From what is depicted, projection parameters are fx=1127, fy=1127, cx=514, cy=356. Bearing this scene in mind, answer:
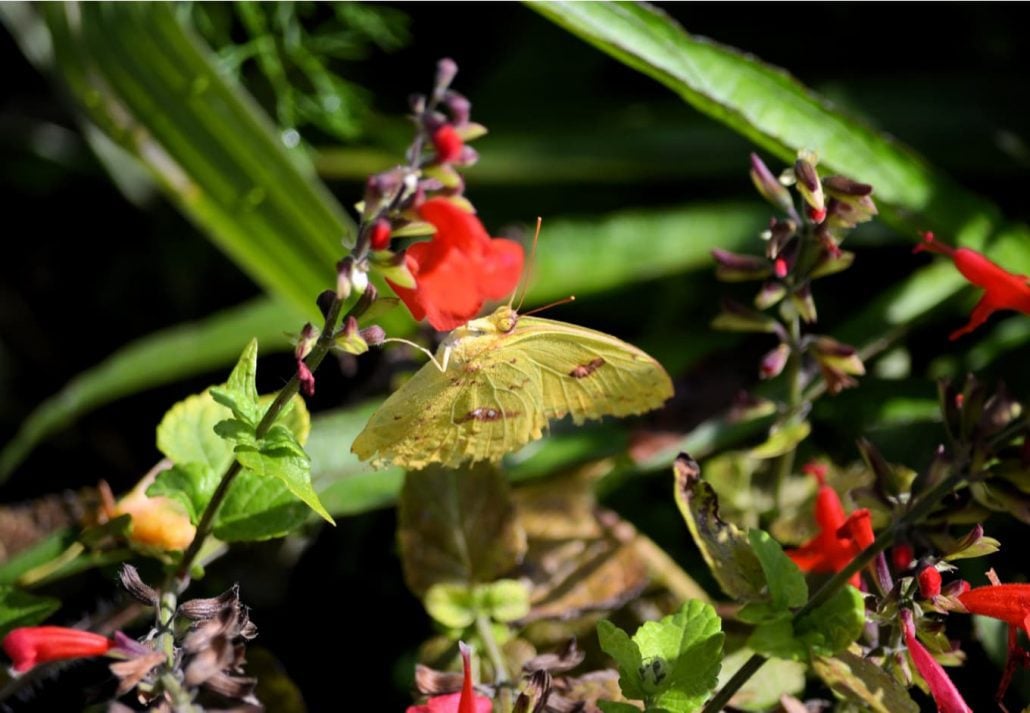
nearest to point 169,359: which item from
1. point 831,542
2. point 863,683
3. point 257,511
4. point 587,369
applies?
point 257,511

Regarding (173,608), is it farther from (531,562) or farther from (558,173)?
(558,173)

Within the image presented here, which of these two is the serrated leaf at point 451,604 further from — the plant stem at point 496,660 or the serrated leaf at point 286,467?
the serrated leaf at point 286,467

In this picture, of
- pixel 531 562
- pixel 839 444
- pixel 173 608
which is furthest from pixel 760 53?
pixel 173 608

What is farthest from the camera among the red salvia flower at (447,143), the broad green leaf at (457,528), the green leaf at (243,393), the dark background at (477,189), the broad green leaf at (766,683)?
the dark background at (477,189)

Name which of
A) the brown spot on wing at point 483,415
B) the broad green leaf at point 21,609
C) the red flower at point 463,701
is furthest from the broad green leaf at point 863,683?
the broad green leaf at point 21,609

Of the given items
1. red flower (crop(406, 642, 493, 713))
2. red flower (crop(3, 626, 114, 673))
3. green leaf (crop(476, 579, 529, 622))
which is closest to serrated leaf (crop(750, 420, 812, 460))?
green leaf (crop(476, 579, 529, 622))

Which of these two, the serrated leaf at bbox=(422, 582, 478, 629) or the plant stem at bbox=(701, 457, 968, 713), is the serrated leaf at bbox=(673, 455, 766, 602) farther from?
the serrated leaf at bbox=(422, 582, 478, 629)

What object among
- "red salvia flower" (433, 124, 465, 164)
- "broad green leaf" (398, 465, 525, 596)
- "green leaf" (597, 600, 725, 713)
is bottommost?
"broad green leaf" (398, 465, 525, 596)
